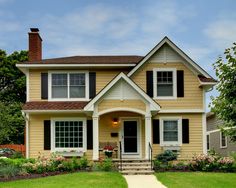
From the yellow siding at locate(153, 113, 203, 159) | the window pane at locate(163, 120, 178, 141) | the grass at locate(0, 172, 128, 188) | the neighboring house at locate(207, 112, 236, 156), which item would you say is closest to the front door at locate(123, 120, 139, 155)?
the yellow siding at locate(153, 113, 203, 159)

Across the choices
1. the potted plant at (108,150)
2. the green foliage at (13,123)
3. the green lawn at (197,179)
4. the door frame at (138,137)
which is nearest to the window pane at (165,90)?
the door frame at (138,137)

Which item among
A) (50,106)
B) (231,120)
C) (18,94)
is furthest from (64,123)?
(18,94)

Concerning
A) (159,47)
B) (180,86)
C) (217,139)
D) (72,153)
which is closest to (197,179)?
(180,86)

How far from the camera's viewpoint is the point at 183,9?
20234mm

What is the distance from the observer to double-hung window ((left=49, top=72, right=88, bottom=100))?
1004 inches

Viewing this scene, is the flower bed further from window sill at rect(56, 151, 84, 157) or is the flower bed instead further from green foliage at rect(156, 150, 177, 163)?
window sill at rect(56, 151, 84, 157)

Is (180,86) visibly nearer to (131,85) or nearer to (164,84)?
(164,84)

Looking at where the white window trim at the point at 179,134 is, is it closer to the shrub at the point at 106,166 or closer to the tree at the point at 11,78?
the shrub at the point at 106,166

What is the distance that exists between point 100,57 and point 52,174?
1067 cm

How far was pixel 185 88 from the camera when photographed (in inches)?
990

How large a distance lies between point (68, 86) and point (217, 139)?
17.3 meters

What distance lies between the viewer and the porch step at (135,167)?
20.6 m

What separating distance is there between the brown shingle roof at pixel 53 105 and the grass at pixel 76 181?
577cm

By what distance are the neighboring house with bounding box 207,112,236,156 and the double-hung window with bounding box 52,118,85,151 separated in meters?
13.1
